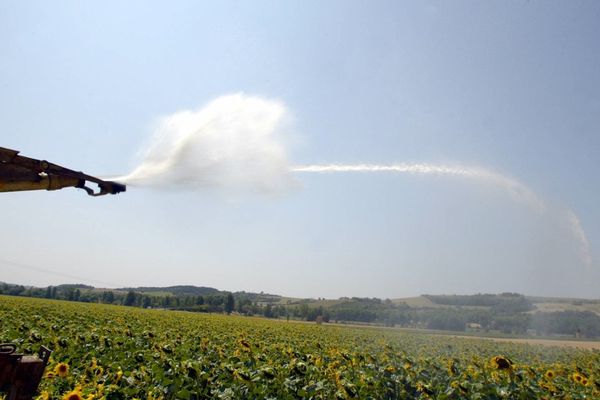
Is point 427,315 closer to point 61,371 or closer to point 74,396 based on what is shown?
point 61,371

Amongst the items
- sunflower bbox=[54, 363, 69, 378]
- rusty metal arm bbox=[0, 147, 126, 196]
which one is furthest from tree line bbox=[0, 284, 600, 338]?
rusty metal arm bbox=[0, 147, 126, 196]

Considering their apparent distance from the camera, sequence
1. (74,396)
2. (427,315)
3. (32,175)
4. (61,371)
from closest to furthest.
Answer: (74,396)
(32,175)
(61,371)
(427,315)

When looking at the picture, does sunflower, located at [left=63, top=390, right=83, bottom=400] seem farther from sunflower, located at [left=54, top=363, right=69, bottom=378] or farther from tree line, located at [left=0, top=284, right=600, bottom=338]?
tree line, located at [left=0, top=284, right=600, bottom=338]

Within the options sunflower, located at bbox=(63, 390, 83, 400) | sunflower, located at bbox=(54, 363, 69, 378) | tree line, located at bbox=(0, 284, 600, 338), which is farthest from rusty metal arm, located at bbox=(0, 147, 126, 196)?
tree line, located at bbox=(0, 284, 600, 338)

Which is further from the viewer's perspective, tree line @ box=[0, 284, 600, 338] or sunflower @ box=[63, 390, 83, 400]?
tree line @ box=[0, 284, 600, 338]

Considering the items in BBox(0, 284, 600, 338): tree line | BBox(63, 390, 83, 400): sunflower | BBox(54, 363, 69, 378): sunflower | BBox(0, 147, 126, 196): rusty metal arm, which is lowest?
BBox(0, 284, 600, 338): tree line

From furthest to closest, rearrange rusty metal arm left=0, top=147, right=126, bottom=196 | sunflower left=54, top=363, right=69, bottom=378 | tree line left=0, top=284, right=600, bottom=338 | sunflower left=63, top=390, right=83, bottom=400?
tree line left=0, top=284, right=600, bottom=338, sunflower left=54, top=363, right=69, bottom=378, rusty metal arm left=0, top=147, right=126, bottom=196, sunflower left=63, top=390, right=83, bottom=400

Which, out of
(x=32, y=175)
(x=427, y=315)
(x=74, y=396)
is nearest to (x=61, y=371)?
(x=74, y=396)

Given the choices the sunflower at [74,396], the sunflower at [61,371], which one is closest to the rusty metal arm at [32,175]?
the sunflower at [74,396]

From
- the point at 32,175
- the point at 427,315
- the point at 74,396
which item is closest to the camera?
the point at 74,396

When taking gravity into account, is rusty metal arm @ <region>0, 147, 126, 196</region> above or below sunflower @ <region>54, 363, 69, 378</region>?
above

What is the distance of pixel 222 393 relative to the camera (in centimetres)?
845

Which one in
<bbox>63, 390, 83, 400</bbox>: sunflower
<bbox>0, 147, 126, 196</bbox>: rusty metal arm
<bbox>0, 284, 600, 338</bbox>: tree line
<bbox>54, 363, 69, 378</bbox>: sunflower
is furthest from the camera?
<bbox>0, 284, 600, 338</bbox>: tree line

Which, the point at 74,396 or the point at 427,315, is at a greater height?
the point at 74,396
